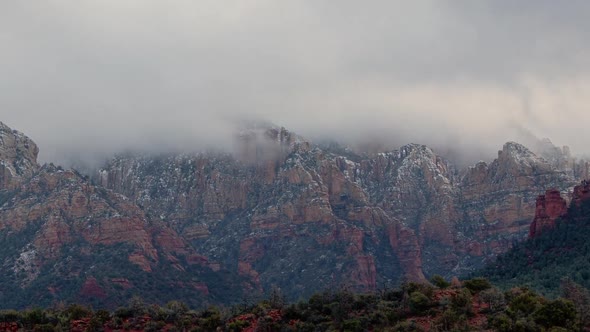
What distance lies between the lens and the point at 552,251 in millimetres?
137000

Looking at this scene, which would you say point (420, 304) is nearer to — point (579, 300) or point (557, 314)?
point (557, 314)

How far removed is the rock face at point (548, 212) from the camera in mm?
151663

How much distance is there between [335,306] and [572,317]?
92.9 ft

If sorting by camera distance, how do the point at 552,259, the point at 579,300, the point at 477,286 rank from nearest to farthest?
the point at 579,300 → the point at 477,286 → the point at 552,259

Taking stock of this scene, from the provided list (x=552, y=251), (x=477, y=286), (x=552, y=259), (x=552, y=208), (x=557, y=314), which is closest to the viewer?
(x=557, y=314)

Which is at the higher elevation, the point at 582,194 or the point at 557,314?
the point at 582,194

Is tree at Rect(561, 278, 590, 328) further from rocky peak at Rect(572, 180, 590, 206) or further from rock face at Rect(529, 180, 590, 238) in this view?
rocky peak at Rect(572, 180, 590, 206)

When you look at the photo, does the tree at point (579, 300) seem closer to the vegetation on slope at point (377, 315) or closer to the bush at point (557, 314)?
the vegetation on slope at point (377, 315)

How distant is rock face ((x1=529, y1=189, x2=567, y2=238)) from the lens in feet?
498

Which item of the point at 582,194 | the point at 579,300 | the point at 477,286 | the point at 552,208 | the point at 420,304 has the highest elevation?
the point at 582,194

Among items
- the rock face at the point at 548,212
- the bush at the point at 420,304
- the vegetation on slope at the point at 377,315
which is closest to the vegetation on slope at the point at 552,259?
the rock face at the point at 548,212

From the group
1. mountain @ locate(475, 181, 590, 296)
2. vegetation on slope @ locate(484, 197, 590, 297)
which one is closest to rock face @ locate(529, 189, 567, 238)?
mountain @ locate(475, 181, 590, 296)

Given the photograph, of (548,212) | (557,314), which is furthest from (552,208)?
(557,314)

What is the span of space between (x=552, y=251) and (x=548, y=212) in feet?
63.4
